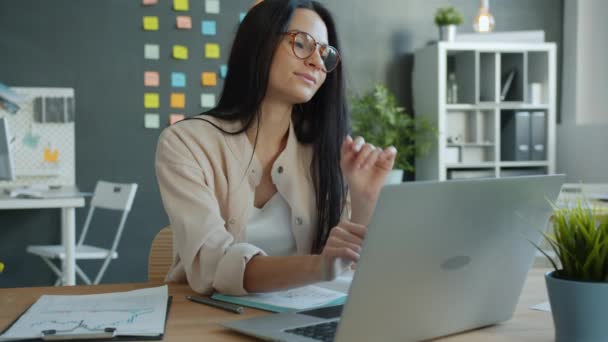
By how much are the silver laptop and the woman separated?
33 centimetres

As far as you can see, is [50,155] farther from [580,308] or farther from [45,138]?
[580,308]

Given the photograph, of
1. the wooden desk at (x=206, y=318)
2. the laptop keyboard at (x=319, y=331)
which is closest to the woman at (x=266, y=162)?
the wooden desk at (x=206, y=318)

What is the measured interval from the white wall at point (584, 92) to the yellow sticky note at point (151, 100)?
284cm

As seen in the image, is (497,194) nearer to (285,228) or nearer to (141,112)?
(285,228)

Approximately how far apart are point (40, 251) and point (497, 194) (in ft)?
12.0

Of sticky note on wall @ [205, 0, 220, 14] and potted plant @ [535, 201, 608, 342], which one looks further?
sticky note on wall @ [205, 0, 220, 14]

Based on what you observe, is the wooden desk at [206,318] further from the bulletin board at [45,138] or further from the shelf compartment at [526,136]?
the shelf compartment at [526,136]

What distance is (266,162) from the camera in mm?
1662

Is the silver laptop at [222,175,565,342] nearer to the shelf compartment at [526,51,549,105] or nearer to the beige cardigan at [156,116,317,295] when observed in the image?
the beige cardigan at [156,116,317,295]

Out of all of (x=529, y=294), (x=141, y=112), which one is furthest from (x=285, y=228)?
(x=141, y=112)

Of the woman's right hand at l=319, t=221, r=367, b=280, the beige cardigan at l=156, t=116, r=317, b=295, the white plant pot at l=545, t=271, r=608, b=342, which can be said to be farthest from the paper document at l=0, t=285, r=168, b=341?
the white plant pot at l=545, t=271, r=608, b=342

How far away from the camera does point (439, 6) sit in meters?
5.16

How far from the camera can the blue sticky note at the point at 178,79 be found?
15.5 feet

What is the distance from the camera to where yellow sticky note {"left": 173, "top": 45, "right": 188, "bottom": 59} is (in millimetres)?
4715
